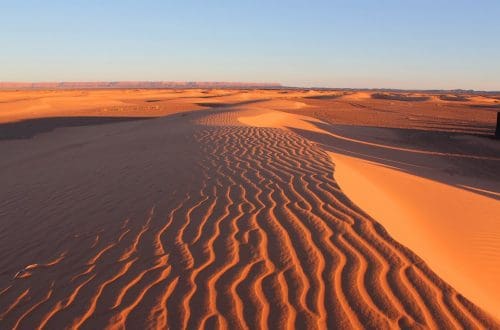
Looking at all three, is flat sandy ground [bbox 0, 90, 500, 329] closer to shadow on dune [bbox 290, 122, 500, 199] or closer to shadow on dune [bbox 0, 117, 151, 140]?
shadow on dune [bbox 290, 122, 500, 199]

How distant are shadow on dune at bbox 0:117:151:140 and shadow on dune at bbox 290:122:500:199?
46.8 ft

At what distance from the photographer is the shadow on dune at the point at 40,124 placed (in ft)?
74.5

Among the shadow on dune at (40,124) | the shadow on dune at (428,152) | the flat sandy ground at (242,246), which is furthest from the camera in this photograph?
the shadow on dune at (40,124)

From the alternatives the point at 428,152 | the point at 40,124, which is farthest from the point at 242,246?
the point at 40,124

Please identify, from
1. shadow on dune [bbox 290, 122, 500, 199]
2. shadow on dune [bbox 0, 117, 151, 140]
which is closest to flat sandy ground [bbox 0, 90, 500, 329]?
shadow on dune [bbox 290, 122, 500, 199]

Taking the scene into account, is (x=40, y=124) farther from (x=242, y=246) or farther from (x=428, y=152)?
(x=242, y=246)

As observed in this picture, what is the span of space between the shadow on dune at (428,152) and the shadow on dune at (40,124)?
1427cm

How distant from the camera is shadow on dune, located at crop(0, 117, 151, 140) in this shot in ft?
74.5

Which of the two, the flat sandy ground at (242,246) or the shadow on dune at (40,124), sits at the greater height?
the flat sandy ground at (242,246)

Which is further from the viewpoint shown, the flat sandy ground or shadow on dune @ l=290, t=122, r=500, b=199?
shadow on dune @ l=290, t=122, r=500, b=199

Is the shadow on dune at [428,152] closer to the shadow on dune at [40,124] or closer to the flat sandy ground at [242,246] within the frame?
the flat sandy ground at [242,246]

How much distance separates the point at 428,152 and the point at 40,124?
2155 centimetres

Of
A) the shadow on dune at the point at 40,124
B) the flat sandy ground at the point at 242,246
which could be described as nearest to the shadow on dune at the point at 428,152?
the flat sandy ground at the point at 242,246

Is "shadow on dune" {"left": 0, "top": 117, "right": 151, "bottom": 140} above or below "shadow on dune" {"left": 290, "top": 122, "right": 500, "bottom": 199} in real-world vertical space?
below
